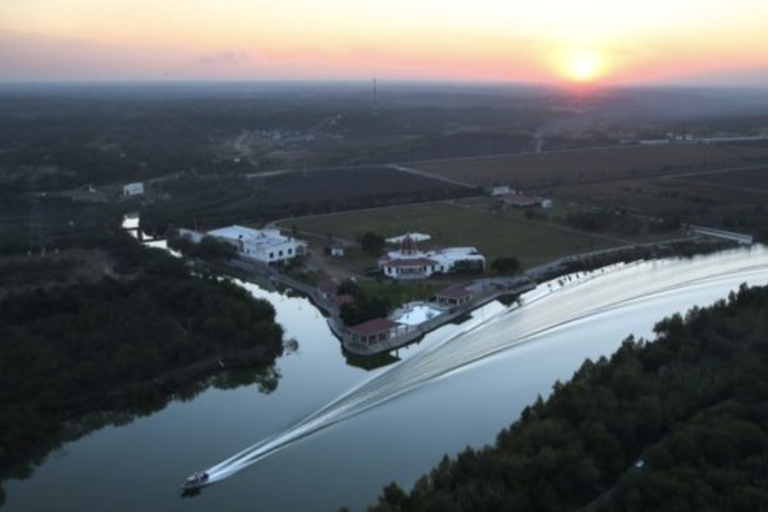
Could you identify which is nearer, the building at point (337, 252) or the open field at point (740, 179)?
the building at point (337, 252)

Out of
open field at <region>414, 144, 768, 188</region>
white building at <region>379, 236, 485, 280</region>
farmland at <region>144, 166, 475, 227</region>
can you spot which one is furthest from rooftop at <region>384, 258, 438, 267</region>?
open field at <region>414, 144, 768, 188</region>

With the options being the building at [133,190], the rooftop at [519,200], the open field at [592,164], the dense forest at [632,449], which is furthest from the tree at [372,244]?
the building at [133,190]

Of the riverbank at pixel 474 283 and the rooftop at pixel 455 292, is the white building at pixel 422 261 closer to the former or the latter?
the riverbank at pixel 474 283

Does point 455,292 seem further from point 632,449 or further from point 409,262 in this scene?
point 632,449

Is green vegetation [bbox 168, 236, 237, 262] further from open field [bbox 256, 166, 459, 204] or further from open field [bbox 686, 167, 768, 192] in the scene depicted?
open field [bbox 686, 167, 768, 192]

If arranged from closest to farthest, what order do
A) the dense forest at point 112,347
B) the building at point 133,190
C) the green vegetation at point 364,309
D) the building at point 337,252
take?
the dense forest at point 112,347
the green vegetation at point 364,309
the building at point 337,252
the building at point 133,190

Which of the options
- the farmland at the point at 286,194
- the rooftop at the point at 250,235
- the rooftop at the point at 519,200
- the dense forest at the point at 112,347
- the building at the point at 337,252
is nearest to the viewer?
the dense forest at the point at 112,347
